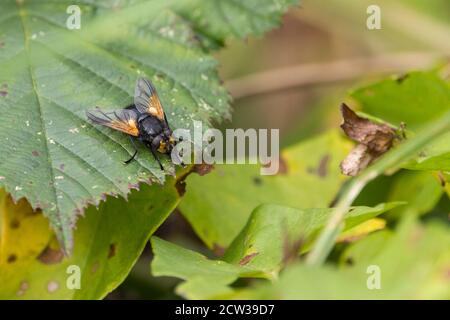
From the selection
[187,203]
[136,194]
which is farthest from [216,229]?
[136,194]

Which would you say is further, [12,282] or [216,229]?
[216,229]

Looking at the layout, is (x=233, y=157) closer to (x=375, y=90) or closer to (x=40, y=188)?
(x=375, y=90)

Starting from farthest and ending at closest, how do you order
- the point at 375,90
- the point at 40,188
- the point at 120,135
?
the point at 375,90
the point at 120,135
the point at 40,188

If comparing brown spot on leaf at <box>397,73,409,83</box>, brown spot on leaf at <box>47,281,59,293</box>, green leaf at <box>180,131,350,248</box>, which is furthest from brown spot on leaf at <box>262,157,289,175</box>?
brown spot on leaf at <box>47,281,59,293</box>

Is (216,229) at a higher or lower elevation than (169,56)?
lower

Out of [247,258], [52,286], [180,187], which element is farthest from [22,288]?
[247,258]

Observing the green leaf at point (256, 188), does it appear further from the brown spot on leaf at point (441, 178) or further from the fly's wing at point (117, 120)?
the brown spot on leaf at point (441, 178)
